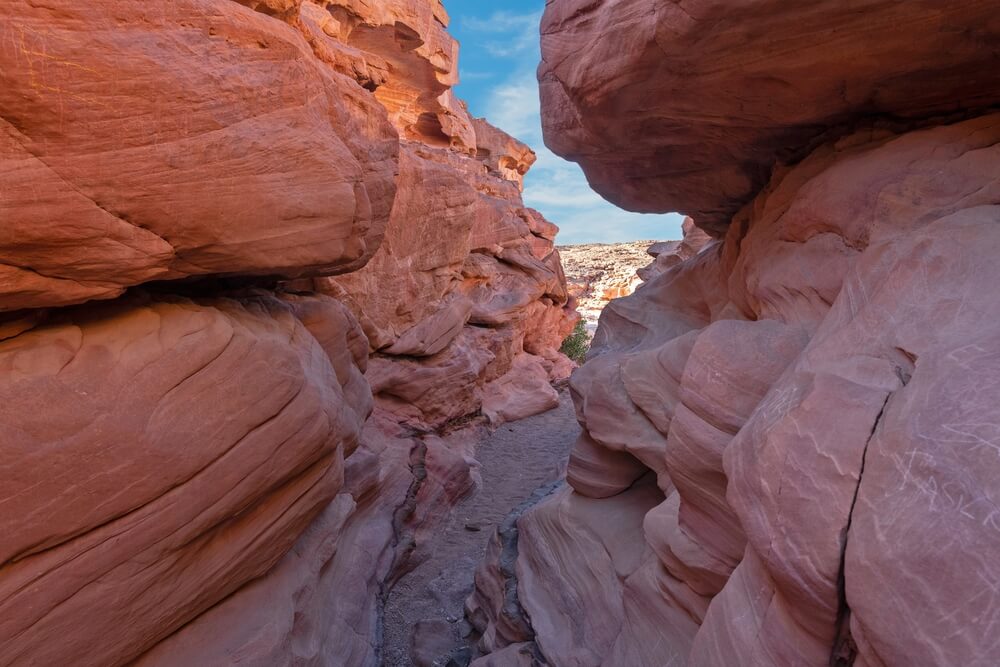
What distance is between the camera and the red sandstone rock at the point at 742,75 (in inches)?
134

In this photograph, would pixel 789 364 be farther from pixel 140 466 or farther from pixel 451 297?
pixel 451 297

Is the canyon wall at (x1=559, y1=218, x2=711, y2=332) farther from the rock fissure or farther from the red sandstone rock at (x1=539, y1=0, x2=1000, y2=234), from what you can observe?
the rock fissure

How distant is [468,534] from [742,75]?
7813 millimetres

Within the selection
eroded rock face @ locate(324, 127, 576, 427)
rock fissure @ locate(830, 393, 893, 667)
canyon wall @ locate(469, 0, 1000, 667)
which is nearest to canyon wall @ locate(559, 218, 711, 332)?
eroded rock face @ locate(324, 127, 576, 427)

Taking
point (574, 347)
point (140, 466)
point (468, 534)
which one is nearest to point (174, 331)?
point (140, 466)

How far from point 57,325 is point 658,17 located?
443 cm

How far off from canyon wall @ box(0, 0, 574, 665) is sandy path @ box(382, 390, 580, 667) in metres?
1.02

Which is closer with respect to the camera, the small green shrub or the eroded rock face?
the eroded rock face

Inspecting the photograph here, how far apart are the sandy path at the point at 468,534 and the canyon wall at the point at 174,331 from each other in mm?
1017

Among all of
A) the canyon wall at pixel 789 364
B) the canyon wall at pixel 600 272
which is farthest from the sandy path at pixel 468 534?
the canyon wall at pixel 600 272

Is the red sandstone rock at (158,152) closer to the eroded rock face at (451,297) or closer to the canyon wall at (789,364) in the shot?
the canyon wall at (789,364)

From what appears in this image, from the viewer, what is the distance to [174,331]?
367cm

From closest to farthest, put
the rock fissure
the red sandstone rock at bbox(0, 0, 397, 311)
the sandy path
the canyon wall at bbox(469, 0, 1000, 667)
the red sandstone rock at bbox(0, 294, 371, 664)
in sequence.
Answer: the canyon wall at bbox(469, 0, 1000, 667) < the rock fissure < the red sandstone rock at bbox(0, 0, 397, 311) < the red sandstone rock at bbox(0, 294, 371, 664) < the sandy path

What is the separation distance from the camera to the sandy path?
672 cm
